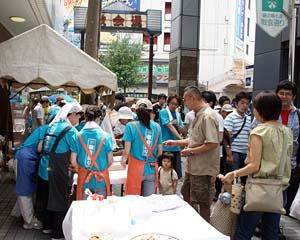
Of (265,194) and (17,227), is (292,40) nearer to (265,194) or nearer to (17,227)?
(265,194)

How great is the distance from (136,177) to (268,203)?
1.89 meters

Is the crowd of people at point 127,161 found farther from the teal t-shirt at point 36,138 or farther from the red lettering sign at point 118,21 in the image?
the red lettering sign at point 118,21

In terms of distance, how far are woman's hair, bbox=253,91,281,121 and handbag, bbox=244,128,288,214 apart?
10.4 inches

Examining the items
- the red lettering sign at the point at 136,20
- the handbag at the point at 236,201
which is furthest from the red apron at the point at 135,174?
the red lettering sign at the point at 136,20

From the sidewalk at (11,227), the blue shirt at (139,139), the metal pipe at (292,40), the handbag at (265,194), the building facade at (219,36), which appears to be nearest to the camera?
the handbag at (265,194)

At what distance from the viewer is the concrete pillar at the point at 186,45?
16641mm

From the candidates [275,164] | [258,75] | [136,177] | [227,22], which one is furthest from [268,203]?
[227,22]

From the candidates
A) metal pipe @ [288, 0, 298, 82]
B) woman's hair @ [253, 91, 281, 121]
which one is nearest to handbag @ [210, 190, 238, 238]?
woman's hair @ [253, 91, 281, 121]

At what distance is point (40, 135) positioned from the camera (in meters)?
5.12

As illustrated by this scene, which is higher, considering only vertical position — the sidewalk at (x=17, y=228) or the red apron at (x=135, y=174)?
the red apron at (x=135, y=174)

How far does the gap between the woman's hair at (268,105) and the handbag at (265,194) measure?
265 millimetres

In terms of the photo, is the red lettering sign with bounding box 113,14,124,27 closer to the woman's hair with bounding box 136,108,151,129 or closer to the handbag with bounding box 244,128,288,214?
the woman's hair with bounding box 136,108,151,129

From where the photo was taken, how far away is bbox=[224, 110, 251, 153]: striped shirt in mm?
5895

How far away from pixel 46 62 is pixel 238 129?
3.04 metres
